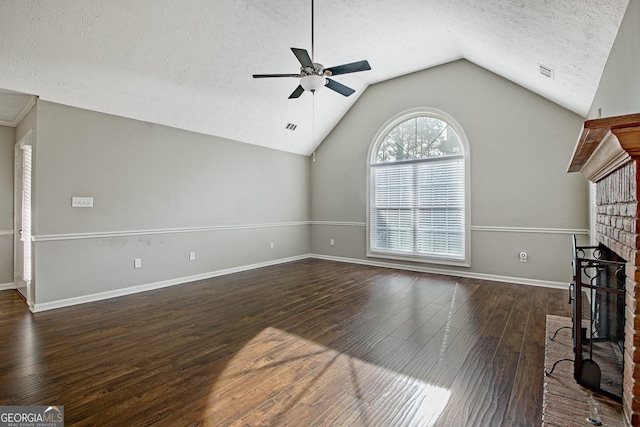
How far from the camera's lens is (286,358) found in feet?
7.95

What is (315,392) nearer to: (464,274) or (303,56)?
(303,56)

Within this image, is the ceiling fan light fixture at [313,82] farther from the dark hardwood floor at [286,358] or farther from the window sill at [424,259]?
the window sill at [424,259]

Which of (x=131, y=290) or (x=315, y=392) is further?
(x=131, y=290)

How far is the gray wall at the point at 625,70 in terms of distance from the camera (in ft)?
5.60

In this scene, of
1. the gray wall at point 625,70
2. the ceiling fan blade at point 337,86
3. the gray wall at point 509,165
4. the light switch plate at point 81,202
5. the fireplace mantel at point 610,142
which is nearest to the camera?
the fireplace mantel at point 610,142

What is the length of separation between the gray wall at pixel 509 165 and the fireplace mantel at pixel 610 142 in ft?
9.21

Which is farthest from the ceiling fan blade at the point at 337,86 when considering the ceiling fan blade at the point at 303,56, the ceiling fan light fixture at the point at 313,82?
the ceiling fan blade at the point at 303,56

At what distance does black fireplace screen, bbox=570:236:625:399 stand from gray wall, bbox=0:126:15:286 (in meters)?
7.13

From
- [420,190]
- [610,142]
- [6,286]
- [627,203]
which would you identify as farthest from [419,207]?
[6,286]

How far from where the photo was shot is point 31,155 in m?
3.70

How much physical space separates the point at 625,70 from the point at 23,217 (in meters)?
6.69

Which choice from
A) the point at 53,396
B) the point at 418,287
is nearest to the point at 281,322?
the point at 53,396

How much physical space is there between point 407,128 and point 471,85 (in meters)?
1.28

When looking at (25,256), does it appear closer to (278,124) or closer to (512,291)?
(278,124)
